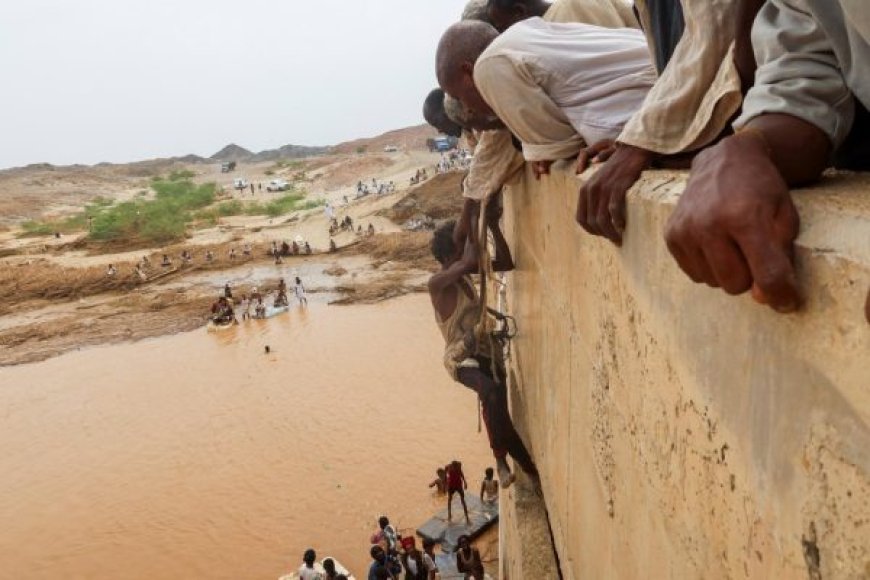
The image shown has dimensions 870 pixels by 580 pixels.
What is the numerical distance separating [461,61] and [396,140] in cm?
7654

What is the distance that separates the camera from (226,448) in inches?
523

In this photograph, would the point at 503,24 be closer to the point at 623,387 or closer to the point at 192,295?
the point at 623,387

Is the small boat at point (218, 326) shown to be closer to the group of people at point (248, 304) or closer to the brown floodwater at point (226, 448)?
the group of people at point (248, 304)

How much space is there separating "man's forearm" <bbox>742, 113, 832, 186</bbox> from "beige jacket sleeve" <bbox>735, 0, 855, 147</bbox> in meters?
0.02

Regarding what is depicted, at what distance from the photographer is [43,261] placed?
2972cm

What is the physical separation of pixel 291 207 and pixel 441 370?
28.0 meters

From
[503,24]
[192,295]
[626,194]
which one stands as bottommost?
[192,295]

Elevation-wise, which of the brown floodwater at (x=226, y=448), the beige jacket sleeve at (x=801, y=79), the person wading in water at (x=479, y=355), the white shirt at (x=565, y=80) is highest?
the white shirt at (x=565, y=80)

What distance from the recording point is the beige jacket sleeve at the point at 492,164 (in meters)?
3.21

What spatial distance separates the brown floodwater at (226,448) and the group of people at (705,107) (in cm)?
832

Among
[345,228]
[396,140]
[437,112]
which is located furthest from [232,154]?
[437,112]

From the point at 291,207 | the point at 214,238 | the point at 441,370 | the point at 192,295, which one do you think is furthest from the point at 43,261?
the point at 441,370

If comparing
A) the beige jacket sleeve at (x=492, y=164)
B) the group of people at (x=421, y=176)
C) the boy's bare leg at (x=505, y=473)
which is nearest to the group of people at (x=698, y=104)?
the beige jacket sleeve at (x=492, y=164)

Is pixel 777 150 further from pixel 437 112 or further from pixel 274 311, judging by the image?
pixel 274 311
